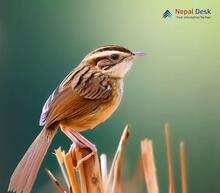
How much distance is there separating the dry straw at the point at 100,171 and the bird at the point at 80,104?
45mm

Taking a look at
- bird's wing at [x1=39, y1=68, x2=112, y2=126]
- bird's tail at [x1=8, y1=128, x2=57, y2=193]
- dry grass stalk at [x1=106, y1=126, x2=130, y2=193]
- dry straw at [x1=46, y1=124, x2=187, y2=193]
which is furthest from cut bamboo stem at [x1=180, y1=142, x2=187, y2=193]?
bird's tail at [x1=8, y1=128, x2=57, y2=193]

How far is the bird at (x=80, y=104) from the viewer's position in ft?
5.98

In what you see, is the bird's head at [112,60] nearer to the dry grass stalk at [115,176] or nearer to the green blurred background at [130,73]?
the green blurred background at [130,73]

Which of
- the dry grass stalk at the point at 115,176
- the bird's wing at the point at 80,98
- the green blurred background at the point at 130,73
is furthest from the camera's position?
the green blurred background at the point at 130,73

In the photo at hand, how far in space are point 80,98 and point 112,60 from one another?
0.21m

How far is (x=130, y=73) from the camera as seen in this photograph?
6.35ft

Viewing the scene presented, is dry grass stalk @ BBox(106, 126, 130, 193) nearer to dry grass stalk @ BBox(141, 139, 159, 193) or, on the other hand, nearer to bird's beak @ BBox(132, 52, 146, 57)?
dry grass stalk @ BBox(141, 139, 159, 193)

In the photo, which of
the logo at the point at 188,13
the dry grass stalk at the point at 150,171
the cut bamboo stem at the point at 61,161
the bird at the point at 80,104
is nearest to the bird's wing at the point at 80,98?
the bird at the point at 80,104

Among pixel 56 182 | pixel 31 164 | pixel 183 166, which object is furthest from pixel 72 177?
pixel 183 166

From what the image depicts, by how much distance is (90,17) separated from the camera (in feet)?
6.44

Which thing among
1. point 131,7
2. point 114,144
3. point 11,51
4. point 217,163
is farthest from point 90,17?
point 217,163

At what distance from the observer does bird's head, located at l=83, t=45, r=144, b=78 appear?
6.10 ft

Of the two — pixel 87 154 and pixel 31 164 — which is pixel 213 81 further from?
pixel 31 164

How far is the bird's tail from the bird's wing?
6 cm
